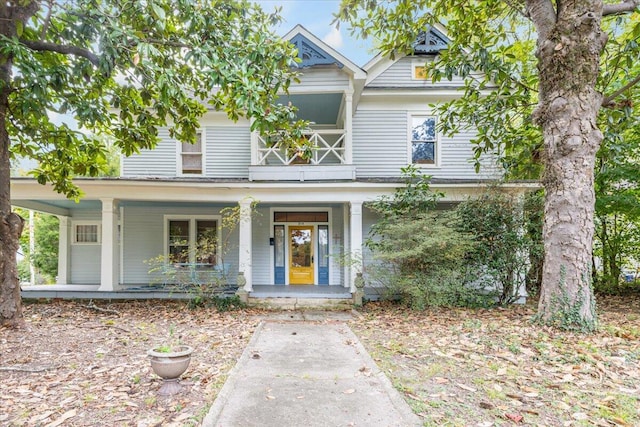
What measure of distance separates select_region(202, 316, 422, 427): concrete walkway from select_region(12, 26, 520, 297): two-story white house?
4.34 meters

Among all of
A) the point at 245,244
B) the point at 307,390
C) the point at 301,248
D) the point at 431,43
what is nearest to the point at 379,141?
the point at 431,43

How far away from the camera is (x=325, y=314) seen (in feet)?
27.1

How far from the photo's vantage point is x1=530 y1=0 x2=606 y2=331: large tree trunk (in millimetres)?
5434

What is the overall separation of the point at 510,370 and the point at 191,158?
1076cm

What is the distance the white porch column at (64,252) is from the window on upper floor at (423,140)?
12.5 metres

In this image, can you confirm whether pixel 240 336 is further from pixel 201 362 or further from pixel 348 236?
pixel 348 236

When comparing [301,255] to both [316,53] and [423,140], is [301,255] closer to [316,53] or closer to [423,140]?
[423,140]

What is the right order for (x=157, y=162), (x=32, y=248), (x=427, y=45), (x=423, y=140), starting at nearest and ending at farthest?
1. (x=427, y=45)
2. (x=423, y=140)
3. (x=157, y=162)
4. (x=32, y=248)

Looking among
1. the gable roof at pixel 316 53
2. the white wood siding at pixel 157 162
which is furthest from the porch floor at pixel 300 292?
the gable roof at pixel 316 53

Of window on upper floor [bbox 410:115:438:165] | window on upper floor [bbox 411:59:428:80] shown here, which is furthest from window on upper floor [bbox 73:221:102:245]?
window on upper floor [bbox 411:59:428:80]

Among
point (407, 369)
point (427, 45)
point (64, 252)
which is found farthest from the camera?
point (64, 252)

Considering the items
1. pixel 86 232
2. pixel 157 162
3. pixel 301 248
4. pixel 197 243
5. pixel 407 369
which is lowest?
pixel 407 369

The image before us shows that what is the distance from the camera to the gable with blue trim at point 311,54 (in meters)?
9.35

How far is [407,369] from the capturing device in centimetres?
427
